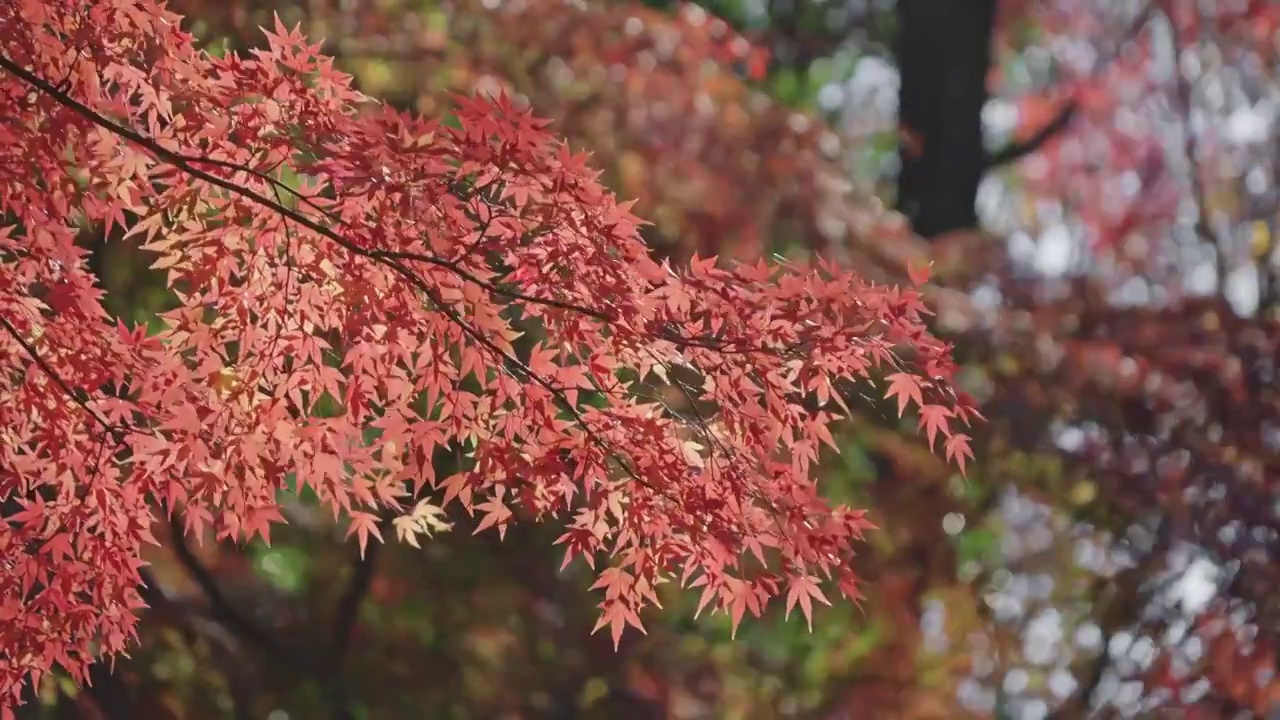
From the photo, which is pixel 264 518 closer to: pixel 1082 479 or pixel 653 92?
pixel 653 92

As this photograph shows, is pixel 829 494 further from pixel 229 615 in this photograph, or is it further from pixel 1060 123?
pixel 1060 123

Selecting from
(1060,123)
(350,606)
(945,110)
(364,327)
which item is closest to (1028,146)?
(1060,123)

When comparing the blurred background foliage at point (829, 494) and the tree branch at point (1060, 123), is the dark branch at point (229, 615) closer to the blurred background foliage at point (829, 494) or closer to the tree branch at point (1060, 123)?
the blurred background foliage at point (829, 494)

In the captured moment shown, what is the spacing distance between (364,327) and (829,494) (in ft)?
9.39

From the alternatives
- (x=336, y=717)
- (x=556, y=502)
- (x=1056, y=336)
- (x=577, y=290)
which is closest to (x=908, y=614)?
(x=1056, y=336)

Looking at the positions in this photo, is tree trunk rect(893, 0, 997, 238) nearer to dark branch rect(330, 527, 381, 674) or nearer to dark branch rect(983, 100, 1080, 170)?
dark branch rect(983, 100, 1080, 170)

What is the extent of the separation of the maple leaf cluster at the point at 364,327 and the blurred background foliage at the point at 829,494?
187cm

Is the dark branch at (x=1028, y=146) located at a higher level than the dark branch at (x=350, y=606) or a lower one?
higher

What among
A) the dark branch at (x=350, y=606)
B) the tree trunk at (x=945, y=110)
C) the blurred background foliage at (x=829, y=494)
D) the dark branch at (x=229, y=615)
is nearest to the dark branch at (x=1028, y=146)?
the tree trunk at (x=945, y=110)

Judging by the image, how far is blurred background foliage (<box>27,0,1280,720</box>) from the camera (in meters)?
5.02

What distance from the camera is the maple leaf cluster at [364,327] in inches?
107

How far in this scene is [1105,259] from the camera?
314 inches

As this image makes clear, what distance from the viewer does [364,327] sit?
293 cm

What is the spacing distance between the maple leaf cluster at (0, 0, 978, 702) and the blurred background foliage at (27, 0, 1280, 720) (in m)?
1.87
